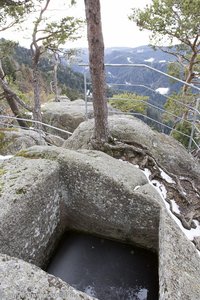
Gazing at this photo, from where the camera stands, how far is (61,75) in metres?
71.4

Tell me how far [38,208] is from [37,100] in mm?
8630

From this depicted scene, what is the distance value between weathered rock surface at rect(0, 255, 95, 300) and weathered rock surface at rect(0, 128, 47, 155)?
20.5 ft

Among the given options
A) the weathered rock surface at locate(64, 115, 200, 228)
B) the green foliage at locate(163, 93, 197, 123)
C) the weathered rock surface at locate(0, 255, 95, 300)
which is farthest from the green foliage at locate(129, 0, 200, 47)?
the weathered rock surface at locate(0, 255, 95, 300)

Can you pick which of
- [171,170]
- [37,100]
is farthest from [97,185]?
[37,100]

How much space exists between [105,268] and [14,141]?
5758mm

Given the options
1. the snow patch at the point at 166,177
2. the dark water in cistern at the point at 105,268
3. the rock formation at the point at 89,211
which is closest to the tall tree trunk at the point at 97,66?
the rock formation at the point at 89,211

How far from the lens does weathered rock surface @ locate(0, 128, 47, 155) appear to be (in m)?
7.96

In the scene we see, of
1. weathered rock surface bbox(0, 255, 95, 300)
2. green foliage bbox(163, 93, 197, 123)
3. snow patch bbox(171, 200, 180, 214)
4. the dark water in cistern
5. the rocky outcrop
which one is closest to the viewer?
weathered rock surface bbox(0, 255, 95, 300)

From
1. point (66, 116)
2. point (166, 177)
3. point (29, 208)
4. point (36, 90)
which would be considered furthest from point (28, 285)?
point (66, 116)

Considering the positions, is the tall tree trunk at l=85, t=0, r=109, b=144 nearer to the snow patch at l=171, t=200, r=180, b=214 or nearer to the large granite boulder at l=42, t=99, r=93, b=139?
the snow patch at l=171, t=200, r=180, b=214

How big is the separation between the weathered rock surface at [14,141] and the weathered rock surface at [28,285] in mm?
6238

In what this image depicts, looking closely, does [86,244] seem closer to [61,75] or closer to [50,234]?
[50,234]

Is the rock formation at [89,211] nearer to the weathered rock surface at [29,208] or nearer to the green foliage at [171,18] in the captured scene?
the weathered rock surface at [29,208]

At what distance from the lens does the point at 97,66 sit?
468 cm
